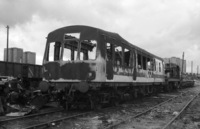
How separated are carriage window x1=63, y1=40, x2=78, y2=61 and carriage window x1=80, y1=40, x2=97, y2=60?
33 cm

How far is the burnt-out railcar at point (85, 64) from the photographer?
884cm

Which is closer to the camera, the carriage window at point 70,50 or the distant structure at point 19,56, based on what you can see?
the carriage window at point 70,50

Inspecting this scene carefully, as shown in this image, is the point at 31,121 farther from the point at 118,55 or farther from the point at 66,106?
the point at 118,55

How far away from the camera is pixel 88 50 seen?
9.20 m

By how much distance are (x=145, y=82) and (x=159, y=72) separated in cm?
401

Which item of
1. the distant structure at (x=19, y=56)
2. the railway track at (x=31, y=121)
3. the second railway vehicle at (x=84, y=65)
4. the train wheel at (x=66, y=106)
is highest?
the distant structure at (x=19, y=56)

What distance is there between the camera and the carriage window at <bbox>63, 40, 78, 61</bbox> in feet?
30.9

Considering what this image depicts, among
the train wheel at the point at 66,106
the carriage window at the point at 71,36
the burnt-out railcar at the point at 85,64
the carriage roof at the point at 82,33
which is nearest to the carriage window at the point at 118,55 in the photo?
the burnt-out railcar at the point at 85,64

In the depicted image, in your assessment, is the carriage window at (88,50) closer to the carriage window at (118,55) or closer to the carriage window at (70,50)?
the carriage window at (70,50)

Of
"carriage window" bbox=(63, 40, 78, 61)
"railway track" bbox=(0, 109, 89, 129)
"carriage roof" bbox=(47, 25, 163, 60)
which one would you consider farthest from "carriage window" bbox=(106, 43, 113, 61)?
"railway track" bbox=(0, 109, 89, 129)

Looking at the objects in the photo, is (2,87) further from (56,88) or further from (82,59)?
(82,59)

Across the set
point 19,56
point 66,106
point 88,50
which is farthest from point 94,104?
point 19,56

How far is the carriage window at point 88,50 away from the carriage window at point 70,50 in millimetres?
334

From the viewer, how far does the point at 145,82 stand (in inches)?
564
